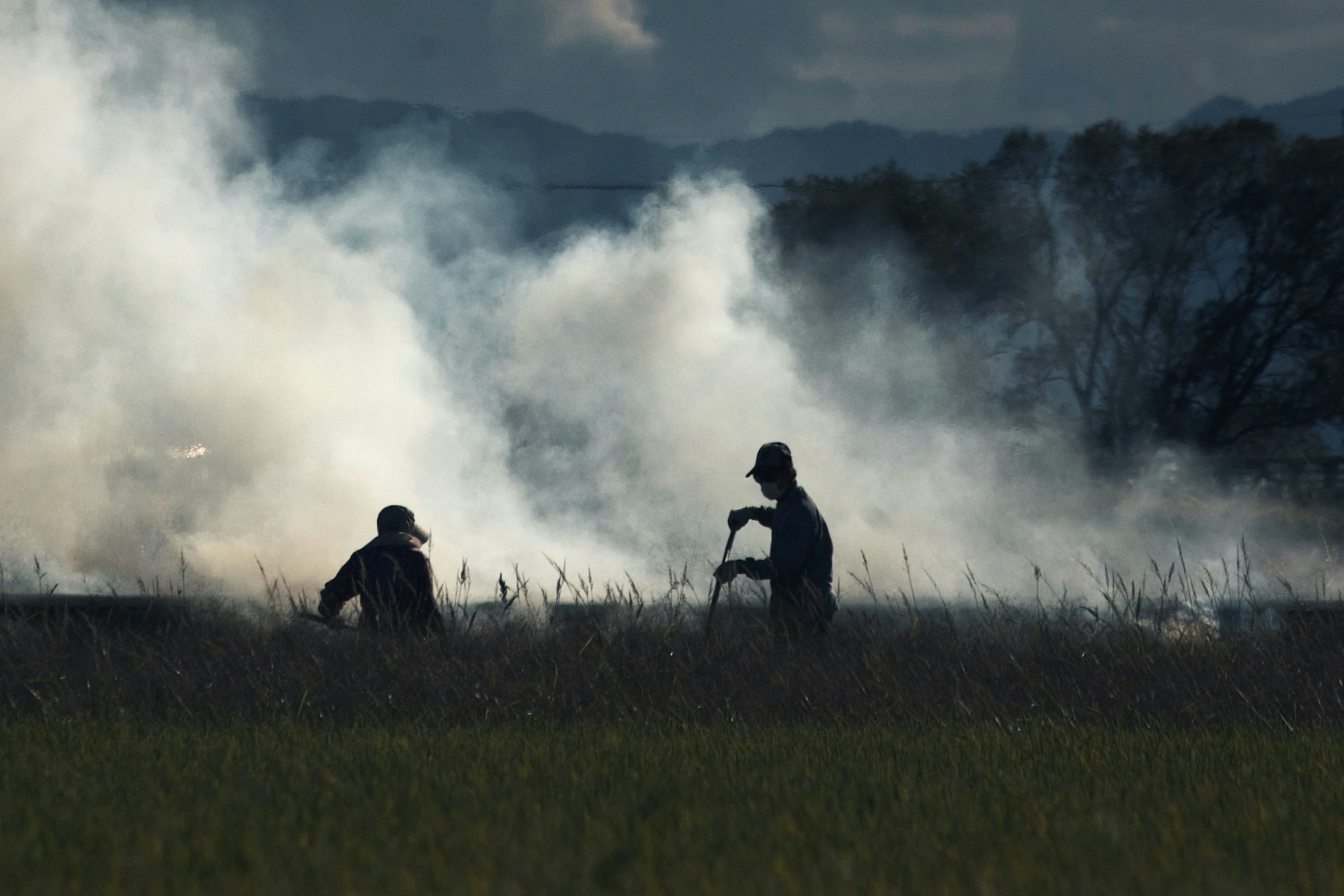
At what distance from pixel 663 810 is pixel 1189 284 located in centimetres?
2383

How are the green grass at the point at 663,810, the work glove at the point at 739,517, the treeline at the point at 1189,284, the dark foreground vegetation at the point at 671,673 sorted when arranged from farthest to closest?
the treeline at the point at 1189,284 < the work glove at the point at 739,517 < the dark foreground vegetation at the point at 671,673 < the green grass at the point at 663,810

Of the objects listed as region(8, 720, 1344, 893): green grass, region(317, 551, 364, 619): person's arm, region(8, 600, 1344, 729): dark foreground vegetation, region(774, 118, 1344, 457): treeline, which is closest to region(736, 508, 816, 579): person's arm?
region(8, 600, 1344, 729): dark foreground vegetation

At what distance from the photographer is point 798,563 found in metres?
7.62

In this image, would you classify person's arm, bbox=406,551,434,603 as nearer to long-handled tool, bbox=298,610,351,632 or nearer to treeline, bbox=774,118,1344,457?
long-handled tool, bbox=298,610,351,632

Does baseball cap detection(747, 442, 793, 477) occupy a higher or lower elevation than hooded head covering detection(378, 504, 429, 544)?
higher

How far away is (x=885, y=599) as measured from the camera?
8.40m

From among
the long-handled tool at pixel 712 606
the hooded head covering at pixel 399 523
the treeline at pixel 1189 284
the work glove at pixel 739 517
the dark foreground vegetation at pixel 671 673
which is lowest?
the dark foreground vegetation at pixel 671 673

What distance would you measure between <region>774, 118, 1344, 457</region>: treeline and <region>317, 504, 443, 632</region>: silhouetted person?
65.0 feet

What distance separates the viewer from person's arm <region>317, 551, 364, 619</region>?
7512 millimetres

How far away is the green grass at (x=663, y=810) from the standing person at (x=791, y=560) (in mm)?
1333

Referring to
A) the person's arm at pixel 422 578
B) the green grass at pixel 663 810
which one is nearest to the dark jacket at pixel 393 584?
the person's arm at pixel 422 578

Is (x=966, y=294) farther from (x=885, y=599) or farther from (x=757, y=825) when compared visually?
(x=757, y=825)

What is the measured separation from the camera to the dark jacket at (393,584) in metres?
7.76

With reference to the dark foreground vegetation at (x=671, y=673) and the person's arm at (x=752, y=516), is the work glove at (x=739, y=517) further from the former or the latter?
the dark foreground vegetation at (x=671, y=673)
